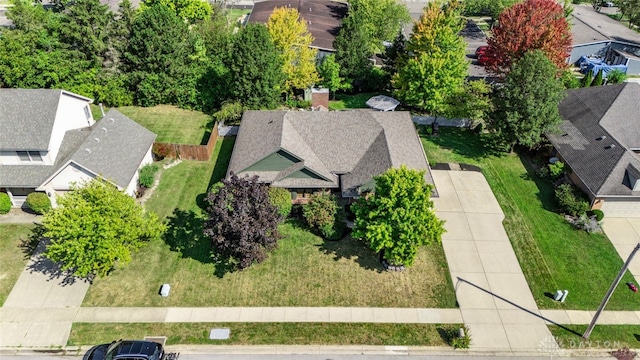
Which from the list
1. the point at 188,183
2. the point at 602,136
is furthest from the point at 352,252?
the point at 602,136

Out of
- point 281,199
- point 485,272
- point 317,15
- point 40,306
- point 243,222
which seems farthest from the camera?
point 317,15

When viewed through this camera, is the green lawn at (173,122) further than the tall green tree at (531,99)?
Yes

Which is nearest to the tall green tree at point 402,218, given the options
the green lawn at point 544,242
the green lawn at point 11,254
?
the green lawn at point 544,242

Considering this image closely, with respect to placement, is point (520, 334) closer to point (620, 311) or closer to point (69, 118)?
point (620, 311)

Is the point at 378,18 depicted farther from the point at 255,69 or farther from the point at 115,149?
the point at 115,149

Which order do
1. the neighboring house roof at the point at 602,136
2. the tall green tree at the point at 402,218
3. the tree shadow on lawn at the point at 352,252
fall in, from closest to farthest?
the tall green tree at the point at 402,218 < the tree shadow on lawn at the point at 352,252 < the neighboring house roof at the point at 602,136

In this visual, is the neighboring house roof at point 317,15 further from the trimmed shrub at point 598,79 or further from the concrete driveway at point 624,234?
the concrete driveway at point 624,234

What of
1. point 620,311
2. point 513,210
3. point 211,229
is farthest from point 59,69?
point 620,311

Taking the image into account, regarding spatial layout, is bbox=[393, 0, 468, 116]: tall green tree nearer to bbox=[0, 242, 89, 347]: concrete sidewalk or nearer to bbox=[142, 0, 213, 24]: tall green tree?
bbox=[0, 242, 89, 347]: concrete sidewalk
